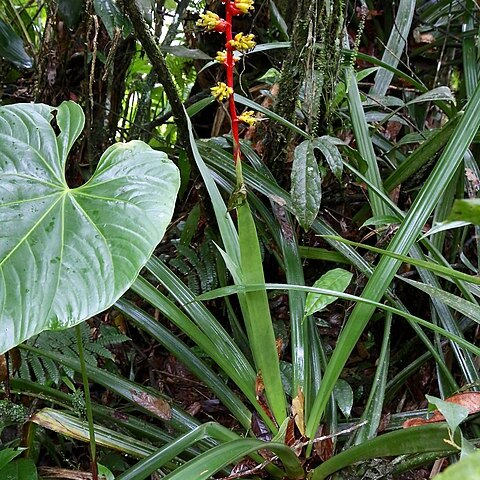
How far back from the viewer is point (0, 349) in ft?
1.60

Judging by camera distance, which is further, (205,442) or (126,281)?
(205,442)

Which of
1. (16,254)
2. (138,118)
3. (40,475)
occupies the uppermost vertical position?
(138,118)

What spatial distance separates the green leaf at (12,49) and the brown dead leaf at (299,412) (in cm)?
107

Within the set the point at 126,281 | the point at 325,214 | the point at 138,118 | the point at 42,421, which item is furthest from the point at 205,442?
the point at 138,118

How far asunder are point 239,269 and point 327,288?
0.14 meters

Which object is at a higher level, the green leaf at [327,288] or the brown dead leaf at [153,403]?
the green leaf at [327,288]

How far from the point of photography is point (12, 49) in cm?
130

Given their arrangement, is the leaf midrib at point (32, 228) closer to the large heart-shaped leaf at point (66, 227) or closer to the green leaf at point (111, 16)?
the large heart-shaped leaf at point (66, 227)

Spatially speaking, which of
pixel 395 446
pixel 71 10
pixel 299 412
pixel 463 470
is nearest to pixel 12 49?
pixel 71 10

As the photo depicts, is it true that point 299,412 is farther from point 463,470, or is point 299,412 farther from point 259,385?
point 463,470

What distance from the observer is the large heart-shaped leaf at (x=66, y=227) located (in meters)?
0.53

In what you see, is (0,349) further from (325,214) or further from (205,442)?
(325,214)

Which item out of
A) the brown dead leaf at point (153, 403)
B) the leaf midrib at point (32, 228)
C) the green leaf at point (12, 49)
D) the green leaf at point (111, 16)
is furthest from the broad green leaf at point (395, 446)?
the green leaf at point (12, 49)

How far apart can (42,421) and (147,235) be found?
38 cm
